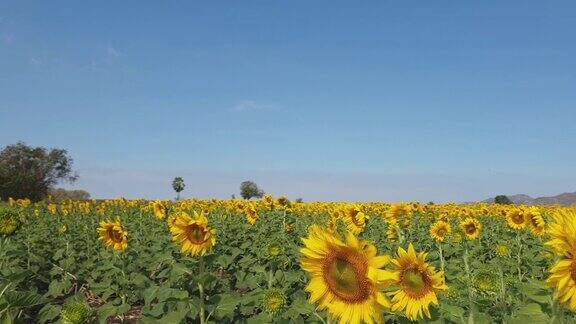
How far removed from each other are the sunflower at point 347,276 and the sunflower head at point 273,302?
1184 millimetres

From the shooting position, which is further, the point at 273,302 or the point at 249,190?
the point at 249,190

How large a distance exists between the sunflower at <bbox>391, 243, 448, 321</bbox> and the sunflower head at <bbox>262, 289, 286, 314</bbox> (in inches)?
42.2

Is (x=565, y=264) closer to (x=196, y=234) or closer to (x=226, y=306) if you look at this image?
(x=226, y=306)

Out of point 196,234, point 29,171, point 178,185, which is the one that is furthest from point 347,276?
point 29,171

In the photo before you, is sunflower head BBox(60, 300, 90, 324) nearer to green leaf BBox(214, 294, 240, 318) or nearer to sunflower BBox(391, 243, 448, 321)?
green leaf BBox(214, 294, 240, 318)

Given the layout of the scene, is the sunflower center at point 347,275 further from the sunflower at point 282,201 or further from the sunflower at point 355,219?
the sunflower at point 282,201

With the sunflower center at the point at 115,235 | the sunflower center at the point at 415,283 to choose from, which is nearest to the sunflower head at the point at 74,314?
the sunflower center at the point at 415,283

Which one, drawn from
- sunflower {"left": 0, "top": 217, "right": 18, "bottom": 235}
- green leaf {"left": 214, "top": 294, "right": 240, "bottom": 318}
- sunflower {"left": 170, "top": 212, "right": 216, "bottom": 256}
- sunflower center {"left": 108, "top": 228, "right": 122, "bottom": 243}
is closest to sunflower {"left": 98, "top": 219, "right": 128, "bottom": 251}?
sunflower center {"left": 108, "top": 228, "right": 122, "bottom": 243}

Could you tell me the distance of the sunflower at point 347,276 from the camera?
299 centimetres

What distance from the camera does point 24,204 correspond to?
23.7m

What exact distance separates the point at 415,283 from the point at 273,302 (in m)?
1.28

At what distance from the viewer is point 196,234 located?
233 inches

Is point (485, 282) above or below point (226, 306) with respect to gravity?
above

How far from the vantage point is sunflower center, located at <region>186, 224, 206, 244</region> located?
19.4 ft
